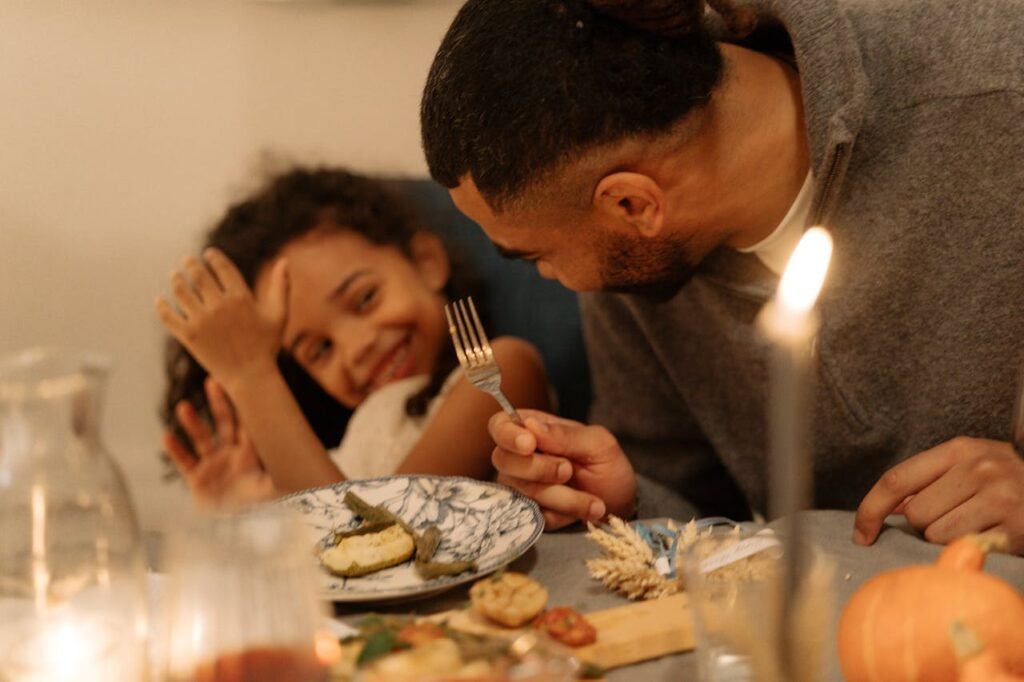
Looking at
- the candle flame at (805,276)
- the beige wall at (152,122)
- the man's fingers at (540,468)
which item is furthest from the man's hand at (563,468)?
the beige wall at (152,122)

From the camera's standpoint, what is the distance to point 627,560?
0.84 metres

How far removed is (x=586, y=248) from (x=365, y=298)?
0.63 meters

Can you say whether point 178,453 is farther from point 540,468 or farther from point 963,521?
point 963,521

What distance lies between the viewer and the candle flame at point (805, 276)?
42 centimetres

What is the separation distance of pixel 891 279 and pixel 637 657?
2.23 feet

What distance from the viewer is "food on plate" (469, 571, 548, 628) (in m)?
0.75

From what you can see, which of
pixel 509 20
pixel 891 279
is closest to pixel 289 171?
pixel 509 20

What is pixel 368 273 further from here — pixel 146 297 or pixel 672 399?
pixel 146 297

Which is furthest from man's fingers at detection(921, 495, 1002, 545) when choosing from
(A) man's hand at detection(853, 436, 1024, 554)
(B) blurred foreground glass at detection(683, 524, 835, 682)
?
(B) blurred foreground glass at detection(683, 524, 835, 682)

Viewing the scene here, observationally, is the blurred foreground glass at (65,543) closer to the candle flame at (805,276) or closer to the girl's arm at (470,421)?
the candle flame at (805,276)

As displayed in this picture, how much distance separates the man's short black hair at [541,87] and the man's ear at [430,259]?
0.68 metres

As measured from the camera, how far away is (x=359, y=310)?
179 cm

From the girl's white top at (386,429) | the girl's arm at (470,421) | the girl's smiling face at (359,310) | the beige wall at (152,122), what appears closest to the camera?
the girl's arm at (470,421)

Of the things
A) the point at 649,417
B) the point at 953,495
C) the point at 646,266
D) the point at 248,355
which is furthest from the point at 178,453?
the point at 953,495
